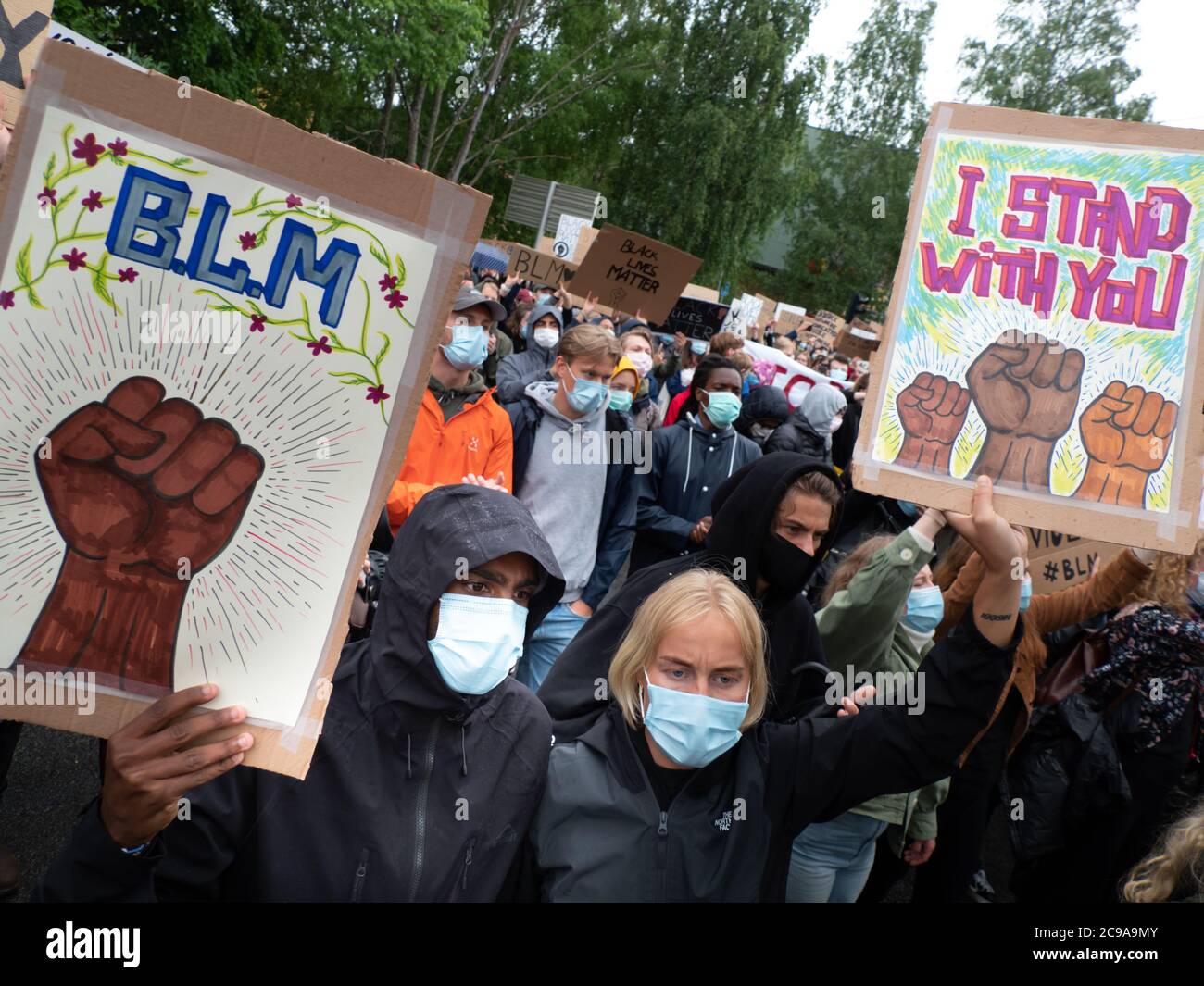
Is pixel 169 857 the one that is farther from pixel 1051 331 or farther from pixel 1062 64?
pixel 1062 64

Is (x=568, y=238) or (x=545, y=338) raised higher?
(x=568, y=238)

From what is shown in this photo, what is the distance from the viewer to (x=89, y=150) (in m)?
1.37

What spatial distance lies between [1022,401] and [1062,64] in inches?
1183

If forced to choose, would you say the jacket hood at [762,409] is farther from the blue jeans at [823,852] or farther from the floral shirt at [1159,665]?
the blue jeans at [823,852]

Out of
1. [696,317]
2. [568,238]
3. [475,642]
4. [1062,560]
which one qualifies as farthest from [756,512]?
[568,238]

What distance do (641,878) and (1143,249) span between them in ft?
5.41

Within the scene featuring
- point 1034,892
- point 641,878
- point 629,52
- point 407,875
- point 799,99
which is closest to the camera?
point 407,875

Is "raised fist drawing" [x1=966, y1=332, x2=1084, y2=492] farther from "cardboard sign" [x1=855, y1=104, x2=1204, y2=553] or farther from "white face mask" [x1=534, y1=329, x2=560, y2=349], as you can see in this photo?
"white face mask" [x1=534, y1=329, x2=560, y2=349]

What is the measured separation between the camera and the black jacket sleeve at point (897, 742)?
6.39 feet

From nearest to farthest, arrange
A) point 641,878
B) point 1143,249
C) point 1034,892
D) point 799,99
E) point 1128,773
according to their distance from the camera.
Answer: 1. point 641,878
2. point 1143,249
3. point 1128,773
4. point 1034,892
5. point 799,99

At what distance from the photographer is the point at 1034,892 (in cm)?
426

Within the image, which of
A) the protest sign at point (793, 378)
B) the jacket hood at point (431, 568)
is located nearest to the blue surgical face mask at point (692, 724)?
the jacket hood at point (431, 568)
